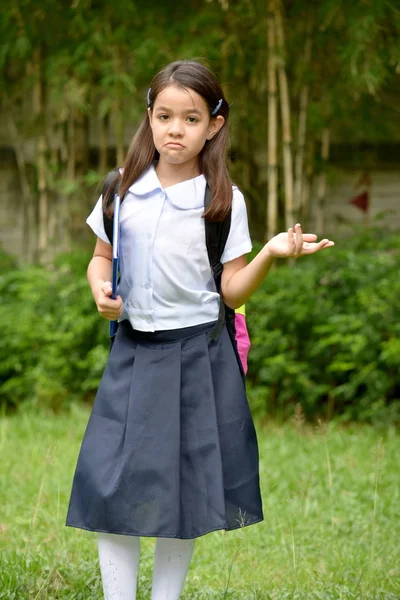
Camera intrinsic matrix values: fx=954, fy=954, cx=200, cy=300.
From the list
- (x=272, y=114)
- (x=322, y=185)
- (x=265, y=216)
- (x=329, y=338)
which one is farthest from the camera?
(x=265, y=216)

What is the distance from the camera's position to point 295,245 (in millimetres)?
2105

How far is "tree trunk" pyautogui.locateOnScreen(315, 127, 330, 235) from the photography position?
6.96m

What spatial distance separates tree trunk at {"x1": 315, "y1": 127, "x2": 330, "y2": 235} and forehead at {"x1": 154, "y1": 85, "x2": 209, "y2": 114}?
475cm

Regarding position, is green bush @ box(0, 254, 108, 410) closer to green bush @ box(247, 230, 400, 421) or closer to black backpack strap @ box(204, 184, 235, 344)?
green bush @ box(247, 230, 400, 421)

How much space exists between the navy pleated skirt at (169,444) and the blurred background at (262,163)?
3.14 meters

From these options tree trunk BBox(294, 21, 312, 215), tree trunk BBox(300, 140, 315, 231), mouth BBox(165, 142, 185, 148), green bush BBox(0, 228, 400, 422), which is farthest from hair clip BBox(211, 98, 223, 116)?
tree trunk BBox(300, 140, 315, 231)

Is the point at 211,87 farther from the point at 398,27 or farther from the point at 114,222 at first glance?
the point at 398,27

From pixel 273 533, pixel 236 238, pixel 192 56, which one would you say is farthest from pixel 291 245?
pixel 192 56

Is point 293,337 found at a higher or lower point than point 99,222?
lower

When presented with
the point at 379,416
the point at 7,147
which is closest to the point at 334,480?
the point at 379,416

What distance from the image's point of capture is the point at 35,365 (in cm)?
641

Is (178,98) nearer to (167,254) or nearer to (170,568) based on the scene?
(167,254)

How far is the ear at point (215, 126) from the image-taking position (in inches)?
92.3

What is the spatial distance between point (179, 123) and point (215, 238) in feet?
0.93
